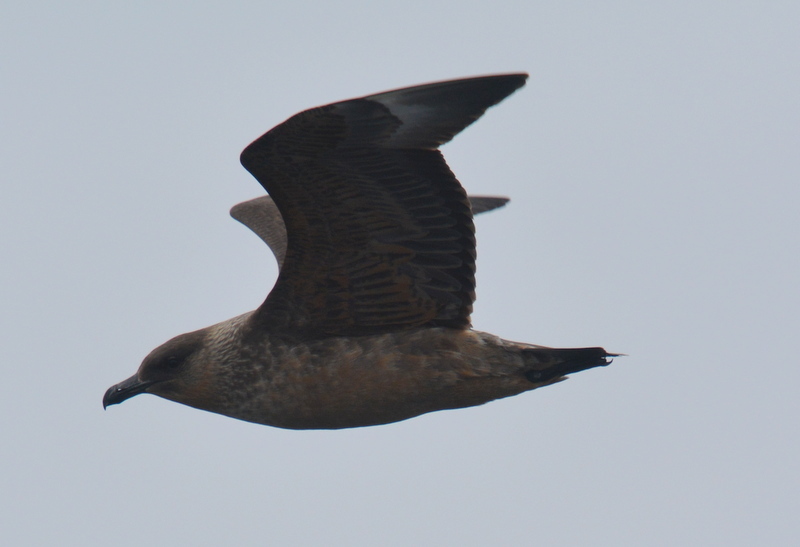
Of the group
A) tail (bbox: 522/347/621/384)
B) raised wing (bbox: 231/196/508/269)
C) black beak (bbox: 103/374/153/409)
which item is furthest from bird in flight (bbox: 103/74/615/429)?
raised wing (bbox: 231/196/508/269)

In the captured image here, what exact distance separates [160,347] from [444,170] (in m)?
2.40

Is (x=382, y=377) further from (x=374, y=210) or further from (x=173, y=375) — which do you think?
(x=173, y=375)

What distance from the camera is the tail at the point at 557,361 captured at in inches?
284

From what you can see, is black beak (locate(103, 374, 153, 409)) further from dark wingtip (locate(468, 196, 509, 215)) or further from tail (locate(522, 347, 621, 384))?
dark wingtip (locate(468, 196, 509, 215))

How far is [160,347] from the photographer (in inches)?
308

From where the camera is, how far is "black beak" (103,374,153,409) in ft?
25.7

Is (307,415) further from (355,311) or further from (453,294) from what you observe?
(453,294)

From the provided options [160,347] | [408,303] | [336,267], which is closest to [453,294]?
[408,303]

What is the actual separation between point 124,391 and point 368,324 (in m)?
1.79

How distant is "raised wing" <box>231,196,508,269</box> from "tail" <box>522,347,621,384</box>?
8.33 feet

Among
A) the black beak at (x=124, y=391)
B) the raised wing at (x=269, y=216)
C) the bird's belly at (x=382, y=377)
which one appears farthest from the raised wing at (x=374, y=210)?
the raised wing at (x=269, y=216)

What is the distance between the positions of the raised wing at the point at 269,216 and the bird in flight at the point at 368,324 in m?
1.66

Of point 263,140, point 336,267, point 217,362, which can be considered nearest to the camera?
point 263,140

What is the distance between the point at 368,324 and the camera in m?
7.32
